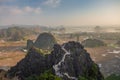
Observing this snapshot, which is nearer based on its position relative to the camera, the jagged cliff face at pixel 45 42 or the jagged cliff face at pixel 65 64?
the jagged cliff face at pixel 65 64

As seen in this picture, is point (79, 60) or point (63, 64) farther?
point (79, 60)

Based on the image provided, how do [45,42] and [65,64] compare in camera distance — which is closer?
[65,64]

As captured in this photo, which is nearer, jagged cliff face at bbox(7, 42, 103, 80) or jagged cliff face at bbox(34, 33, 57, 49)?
jagged cliff face at bbox(7, 42, 103, 80)

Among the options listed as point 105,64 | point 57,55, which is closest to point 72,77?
point 57,55

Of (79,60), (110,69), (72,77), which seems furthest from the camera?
(110,69)

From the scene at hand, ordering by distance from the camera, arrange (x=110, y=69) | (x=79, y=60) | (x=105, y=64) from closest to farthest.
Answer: (x=79, y=60)
(x=110, y=69)
(x=105, y=64)

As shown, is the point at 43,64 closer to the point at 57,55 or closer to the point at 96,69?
the point at 57,55

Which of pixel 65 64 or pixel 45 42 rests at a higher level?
pixel 65 64

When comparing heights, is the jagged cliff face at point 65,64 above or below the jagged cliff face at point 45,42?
above
